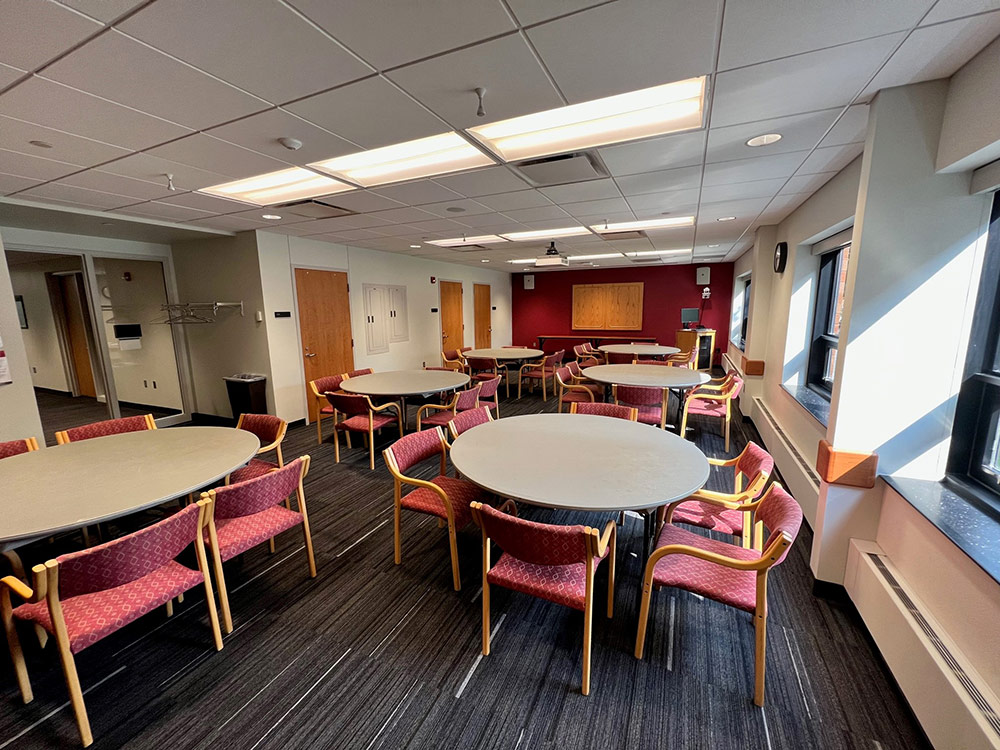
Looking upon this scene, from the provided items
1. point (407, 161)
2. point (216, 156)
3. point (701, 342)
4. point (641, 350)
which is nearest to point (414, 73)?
point (407, 161)

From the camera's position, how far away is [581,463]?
6.77 ft

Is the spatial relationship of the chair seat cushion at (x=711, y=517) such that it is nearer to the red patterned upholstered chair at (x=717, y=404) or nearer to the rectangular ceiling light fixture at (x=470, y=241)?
the red patterned upholstered chair at (x=717, y=404)

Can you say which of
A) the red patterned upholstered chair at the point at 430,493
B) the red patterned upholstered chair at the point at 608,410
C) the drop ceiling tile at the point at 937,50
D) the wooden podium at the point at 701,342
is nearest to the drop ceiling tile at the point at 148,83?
the red patterned upholstered chair at the point at 430,493

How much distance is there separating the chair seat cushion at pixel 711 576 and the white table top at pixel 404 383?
2703 mm

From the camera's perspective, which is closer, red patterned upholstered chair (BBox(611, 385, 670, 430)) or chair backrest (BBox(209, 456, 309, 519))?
chair backrest (BBox(209, 456, 309, 519))

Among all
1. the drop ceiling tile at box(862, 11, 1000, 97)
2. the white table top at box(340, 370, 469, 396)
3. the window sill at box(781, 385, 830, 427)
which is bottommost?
the window sill at box(781, 385, 830, 427)

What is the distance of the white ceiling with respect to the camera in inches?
51.6

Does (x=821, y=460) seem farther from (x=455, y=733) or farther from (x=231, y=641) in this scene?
(x=231, y=641)

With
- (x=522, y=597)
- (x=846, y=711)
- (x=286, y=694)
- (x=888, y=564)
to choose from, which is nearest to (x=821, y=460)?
(x=888, y=564)

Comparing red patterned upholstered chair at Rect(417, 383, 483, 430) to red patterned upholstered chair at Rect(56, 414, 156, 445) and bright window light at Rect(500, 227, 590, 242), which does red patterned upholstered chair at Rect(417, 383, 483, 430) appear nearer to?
red patterned upholstered chair at Rect(56, 414, 156, 445)

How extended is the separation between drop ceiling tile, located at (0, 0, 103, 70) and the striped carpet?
8.36 ft

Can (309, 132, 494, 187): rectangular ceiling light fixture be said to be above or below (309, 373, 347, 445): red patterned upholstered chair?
above

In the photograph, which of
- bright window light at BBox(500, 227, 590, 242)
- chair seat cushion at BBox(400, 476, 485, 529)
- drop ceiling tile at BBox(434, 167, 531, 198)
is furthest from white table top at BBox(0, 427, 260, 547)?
bright window light at BBox(500, 227, 590, 242)

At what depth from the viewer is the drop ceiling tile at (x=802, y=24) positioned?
128cm
